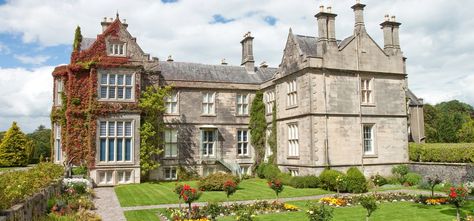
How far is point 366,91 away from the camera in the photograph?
26516 millimetres

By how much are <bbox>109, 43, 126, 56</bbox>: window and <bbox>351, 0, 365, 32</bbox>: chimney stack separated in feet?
52.5

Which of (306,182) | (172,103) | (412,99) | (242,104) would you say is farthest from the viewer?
(412,99)

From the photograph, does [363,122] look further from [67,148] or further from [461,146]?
[67,148]

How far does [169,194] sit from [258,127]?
38.2ft

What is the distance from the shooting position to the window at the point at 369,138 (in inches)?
1026

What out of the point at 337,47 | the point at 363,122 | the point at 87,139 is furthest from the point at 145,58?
the point at 363,122

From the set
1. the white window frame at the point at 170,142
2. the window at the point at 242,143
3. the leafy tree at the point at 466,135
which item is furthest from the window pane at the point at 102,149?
the leafy tree at the point at 466,135

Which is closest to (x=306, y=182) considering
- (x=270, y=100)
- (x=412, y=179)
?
(x=412, y=179)

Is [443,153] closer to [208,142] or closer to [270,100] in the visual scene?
[270,100]

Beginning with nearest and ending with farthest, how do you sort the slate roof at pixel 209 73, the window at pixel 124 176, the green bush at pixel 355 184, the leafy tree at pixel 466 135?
1. the green bush at pixel 355 184
2. the window at pixel 124 176
3. the slate roof at pixel 209 73
4. the leafy tree at pixel 466 135

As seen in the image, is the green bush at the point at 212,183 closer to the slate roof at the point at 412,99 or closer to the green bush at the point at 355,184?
the green bush at the point at 355,184

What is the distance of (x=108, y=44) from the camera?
91.7 feet

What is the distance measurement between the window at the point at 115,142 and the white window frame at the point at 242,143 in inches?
351

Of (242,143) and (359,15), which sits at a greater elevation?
(359,15)
